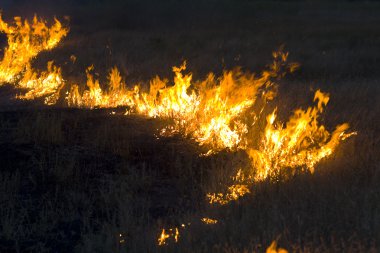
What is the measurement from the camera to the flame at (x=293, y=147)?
593 centimetres

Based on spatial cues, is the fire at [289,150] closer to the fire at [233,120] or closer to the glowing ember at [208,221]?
the fire at [233,120]

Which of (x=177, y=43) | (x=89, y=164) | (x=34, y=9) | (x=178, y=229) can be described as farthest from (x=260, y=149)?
(x=34, y=9)

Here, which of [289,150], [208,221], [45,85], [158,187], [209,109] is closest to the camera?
[208,221]

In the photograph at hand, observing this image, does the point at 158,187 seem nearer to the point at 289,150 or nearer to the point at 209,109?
the point at 289,150

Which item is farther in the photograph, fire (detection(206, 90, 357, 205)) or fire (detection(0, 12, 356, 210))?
fire (detection(0, 12, 356, 210))

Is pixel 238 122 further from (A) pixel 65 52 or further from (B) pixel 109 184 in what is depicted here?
(A) pixel 65 52

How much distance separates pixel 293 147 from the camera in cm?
641

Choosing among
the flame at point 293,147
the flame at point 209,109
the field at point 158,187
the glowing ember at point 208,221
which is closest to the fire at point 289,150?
the flame at point 293,147

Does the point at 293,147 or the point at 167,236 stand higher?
the point at 293,147

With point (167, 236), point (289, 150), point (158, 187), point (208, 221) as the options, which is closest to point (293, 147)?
point (289, 150)

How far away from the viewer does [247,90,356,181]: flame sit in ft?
19.4

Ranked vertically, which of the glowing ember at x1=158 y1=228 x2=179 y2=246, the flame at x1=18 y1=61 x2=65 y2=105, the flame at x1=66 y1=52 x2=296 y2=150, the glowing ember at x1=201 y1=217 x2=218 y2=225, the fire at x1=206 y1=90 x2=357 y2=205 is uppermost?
the flame at x1=18 y1=61 x2=65 y2=105

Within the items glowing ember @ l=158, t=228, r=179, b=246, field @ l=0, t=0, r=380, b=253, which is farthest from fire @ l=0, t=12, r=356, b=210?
glowing ember @ l=158, t=228, r=179, b=246

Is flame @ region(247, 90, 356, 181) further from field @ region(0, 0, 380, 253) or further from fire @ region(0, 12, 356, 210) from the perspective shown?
field @ region(0, 0, 380, 253)
